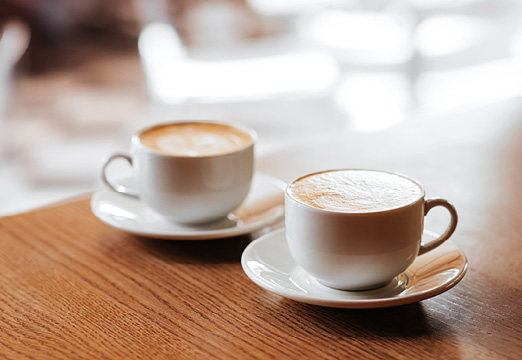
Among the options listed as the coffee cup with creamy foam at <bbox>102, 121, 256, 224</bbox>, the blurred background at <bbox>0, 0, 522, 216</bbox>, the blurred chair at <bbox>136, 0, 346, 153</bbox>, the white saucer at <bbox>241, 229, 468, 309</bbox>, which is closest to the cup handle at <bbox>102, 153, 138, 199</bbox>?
the coffee cup with creamy foam at <bbox>102, 121, 256, 224</bbox>

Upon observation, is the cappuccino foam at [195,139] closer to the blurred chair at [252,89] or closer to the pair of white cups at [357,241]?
the pair of white cups at [357,241]

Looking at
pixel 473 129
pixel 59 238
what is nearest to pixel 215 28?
pixel 473 129

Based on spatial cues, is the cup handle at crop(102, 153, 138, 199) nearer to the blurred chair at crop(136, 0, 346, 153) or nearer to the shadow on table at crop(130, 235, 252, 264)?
the shadow on table at crop(130, 235, 252, 264)

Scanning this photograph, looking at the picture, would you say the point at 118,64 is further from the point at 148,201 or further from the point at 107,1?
the point at 148,201

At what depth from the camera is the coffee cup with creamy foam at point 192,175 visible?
62cm

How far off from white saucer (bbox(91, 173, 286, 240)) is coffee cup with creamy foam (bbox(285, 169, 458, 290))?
13cm

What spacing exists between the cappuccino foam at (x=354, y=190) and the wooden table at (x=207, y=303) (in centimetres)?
8

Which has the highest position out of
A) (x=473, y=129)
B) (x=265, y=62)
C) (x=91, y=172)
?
(x=473, y=129)

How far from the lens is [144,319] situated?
50cm

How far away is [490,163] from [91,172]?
1.75 metres

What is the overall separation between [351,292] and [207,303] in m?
0.11

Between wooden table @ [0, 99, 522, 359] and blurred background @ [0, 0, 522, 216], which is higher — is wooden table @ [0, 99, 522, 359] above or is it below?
above

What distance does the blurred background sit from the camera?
2619mm

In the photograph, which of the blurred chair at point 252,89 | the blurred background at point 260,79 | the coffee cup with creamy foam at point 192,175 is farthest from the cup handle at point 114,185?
the blurred chair at point 252,89
